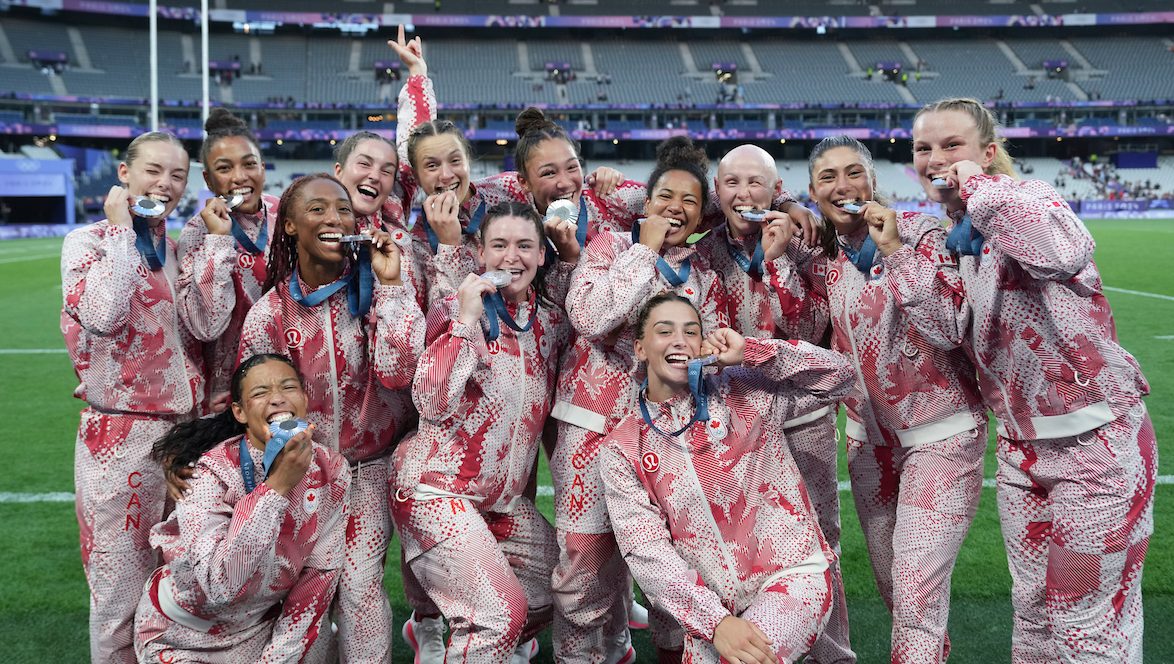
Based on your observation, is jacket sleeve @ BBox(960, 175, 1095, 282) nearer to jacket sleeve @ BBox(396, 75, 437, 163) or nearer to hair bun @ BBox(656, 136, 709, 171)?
hair bun @ BBox(656, 136, 709, 171)

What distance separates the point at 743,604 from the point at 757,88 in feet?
154

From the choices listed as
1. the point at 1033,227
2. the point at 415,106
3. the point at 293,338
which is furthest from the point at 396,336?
the point at 1033,227

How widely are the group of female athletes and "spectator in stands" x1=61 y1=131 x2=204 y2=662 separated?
0.04ft

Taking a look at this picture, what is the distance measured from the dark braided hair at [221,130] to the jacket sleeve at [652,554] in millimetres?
1805

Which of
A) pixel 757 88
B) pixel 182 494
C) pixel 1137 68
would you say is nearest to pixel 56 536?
pixel 182 494

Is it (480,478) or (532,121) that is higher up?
(532,121)

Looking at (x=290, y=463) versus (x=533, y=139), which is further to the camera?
(x=533, y=139)

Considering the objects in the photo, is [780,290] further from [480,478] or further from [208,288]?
[208,288]

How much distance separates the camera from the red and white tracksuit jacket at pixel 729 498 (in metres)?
3.04

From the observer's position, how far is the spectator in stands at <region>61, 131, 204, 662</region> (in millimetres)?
3318

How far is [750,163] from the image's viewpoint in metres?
3.56

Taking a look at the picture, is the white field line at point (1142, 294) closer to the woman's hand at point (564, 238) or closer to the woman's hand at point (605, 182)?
the woman's hand at point (605, 182)

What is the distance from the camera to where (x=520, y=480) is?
3.44 metres

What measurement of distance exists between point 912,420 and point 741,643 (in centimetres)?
97
